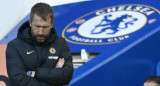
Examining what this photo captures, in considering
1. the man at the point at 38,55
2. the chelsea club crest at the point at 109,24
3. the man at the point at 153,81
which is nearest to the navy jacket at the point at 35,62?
the man at the point at 38,55

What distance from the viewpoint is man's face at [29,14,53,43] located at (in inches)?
37.8

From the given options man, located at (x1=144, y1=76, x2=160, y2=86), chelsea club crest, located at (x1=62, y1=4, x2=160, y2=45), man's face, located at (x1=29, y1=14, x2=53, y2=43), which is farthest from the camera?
chelsea club crest, located at (x1=62, y1=4, x2=160, y2=45)

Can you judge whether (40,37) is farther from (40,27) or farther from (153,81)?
(153,81)

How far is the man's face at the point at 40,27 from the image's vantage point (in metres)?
0.96

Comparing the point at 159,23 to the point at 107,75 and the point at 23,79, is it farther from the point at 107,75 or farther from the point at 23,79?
the point at 23,79

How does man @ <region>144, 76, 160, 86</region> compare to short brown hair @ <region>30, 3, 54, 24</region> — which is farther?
man @ <region>144, 76, 160, 86</region>

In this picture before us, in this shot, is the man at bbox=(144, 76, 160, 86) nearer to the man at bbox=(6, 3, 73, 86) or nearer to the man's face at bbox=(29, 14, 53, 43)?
the man at bbox=(6, 3, 73, 86)

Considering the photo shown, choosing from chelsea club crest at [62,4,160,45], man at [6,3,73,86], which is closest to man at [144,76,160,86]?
man at [6,3,73,86]

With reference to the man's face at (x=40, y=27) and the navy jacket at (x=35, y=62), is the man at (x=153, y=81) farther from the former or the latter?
the man's face at (x=40, y=27)

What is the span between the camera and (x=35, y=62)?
39.4 inches

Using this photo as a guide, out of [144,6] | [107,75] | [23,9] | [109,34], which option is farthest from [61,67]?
[23,9]

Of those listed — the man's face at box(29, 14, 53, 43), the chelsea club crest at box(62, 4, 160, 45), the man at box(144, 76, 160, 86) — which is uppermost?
the man's face at box(29, 14, 53, 43)

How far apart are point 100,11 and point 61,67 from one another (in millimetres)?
1846

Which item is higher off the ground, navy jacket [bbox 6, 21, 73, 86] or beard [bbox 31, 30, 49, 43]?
beard [bbox 31, 30, 49, 43]
